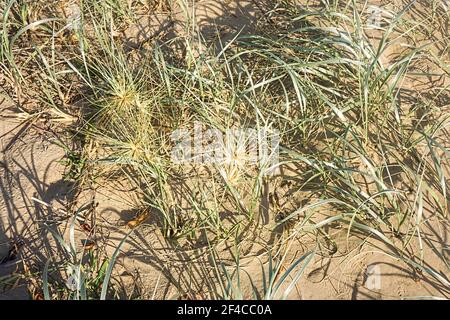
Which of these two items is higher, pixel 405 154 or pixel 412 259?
pixel 405 154

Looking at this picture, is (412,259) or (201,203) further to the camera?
(201,203)

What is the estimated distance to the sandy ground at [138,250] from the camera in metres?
1.65

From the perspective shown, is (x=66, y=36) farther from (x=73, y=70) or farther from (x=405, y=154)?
(x=405, y=154)

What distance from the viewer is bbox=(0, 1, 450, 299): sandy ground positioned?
65.0 inches

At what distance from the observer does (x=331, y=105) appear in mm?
1855

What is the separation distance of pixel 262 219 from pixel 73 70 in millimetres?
1055

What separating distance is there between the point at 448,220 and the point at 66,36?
1.81 m

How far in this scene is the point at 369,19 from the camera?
234 centimetres

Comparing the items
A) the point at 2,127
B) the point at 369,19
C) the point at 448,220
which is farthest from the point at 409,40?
the point at 2,127

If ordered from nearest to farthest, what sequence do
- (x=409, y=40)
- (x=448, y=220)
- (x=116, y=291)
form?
(x=116, y=291)
(x=448, y=220)
(x=409, y=40)

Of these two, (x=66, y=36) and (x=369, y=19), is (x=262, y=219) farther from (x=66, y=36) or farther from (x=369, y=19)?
(x=66, y=36)

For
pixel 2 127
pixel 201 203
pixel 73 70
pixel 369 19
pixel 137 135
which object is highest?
pixel 369 19

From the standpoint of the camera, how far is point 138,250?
1754 mm
